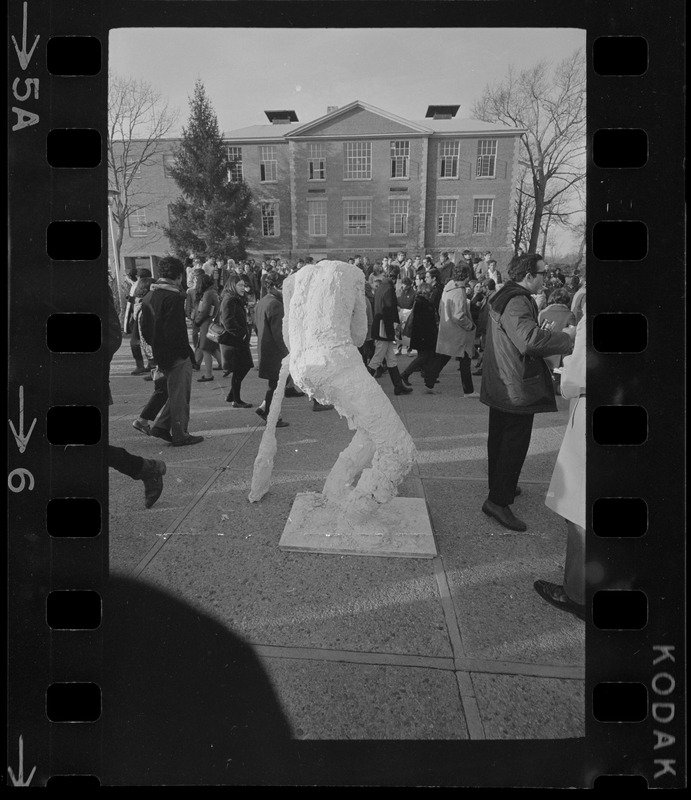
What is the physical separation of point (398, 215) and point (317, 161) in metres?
1.05

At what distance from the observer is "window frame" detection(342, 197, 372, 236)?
2.92m

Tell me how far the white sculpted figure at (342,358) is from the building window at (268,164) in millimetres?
500

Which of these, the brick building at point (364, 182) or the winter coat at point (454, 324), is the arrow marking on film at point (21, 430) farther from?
the winter coat at point (454, 324)

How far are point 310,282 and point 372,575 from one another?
5.42 feet

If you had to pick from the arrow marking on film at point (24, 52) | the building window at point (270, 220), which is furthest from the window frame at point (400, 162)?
the arrow marking on film at point (24, 52)

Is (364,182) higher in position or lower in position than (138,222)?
higher

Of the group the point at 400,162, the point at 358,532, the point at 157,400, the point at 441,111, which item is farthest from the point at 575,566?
the point at 157,400

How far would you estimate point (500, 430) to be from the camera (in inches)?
131

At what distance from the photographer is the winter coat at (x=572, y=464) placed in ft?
6.57

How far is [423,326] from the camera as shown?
19.7ft

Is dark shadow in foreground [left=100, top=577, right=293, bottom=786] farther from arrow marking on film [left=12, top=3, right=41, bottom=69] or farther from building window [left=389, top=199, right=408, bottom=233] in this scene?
building window [left=389, top=199, right=408, bottom=233]

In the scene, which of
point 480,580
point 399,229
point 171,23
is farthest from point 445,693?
point 399,229

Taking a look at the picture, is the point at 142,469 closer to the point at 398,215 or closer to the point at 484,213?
the point at 398,215

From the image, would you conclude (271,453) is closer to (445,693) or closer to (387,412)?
(387,412)
